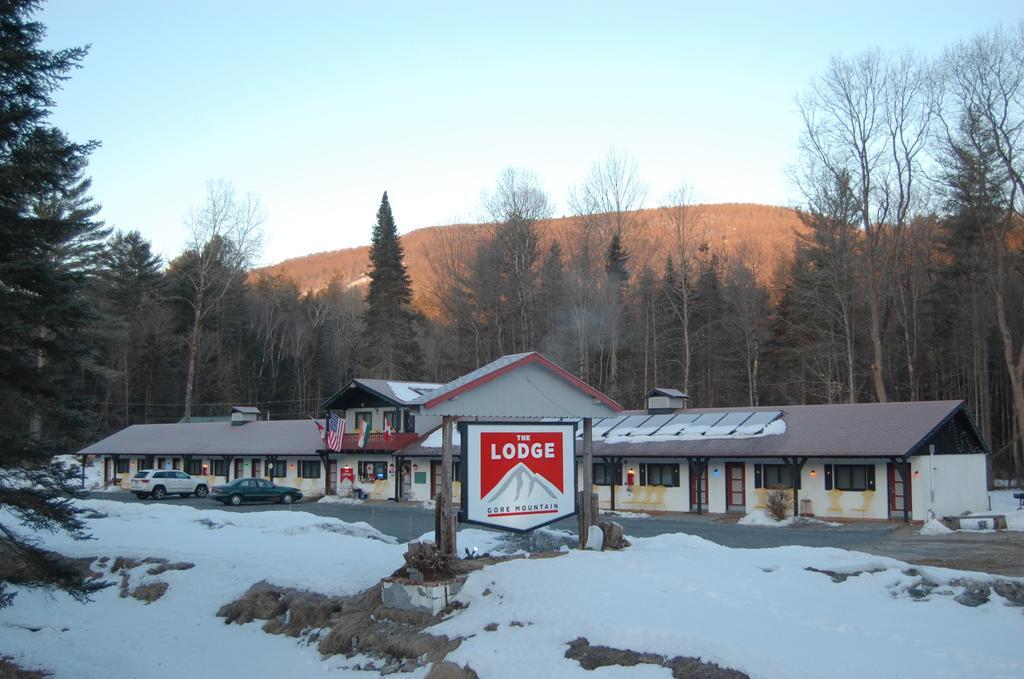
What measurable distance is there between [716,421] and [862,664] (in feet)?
86.7

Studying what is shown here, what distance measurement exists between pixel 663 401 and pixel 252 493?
19.5 meters

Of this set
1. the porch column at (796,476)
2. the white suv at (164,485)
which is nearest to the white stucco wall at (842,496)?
the porch column at (796,476)

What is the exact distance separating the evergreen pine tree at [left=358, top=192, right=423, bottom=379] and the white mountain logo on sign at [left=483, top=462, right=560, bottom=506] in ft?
157

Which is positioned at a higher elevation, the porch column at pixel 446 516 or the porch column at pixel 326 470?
the porch column at pixel 446 516

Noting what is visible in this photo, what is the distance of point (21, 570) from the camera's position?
45.6 feet

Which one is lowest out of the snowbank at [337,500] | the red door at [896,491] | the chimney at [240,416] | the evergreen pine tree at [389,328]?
the snowbank at [337,500]

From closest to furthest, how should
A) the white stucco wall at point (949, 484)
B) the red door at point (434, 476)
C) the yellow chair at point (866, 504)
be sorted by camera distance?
the white stucco wall at point (949, 484) < the yellow chair at point (866, 504) < the red door at point (434, 476)

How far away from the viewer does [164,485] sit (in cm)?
4372

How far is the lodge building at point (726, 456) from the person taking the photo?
28.6 metres

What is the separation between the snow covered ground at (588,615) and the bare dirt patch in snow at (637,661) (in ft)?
0.42

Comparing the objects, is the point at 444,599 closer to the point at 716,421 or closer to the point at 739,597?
the point at 739,597

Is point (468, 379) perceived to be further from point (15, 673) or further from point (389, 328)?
point (389, 328)

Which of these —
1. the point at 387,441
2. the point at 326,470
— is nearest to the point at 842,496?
the point at 387,441

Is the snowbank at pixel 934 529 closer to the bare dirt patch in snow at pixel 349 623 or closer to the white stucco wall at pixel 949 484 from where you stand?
the white stucco wall at pixel 949 484
